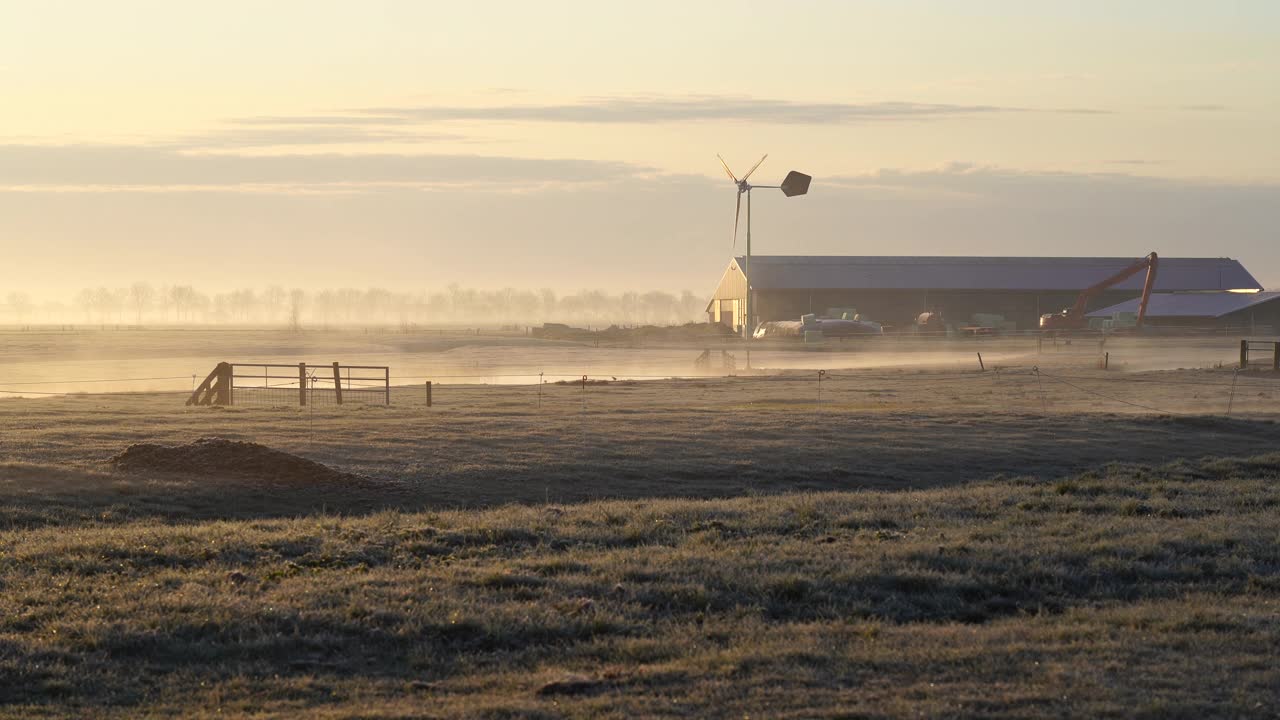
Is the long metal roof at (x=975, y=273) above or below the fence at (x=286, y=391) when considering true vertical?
above

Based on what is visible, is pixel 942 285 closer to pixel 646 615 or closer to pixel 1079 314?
pixel 1079 314

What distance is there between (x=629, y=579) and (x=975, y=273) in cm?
11313

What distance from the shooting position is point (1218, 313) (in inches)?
4080

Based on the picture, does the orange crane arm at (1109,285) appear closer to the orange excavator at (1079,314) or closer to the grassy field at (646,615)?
the orange excavator at (1079,314)

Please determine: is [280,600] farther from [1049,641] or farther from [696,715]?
[1049,641]

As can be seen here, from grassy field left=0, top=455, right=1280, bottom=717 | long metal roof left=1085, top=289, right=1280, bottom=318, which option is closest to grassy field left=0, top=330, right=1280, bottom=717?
grassy field left=0, top=455, right=1280, bottom=717

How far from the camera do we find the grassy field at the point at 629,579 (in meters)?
8.73

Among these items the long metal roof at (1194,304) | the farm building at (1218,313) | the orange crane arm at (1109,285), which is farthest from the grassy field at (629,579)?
the long metal roof at (1194,304)

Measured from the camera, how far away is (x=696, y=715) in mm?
8031

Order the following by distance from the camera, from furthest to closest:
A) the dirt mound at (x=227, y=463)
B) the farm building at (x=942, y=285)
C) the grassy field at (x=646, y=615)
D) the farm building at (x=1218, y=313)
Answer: the farm building at (x=942, y=285) < the farm building at (x=1218, y=313) < the dirt mound at (x=227, y=463) < the grassy field at (x=646, y=615)

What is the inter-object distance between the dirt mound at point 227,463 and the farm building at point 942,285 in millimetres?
94941

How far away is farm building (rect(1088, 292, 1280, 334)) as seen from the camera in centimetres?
10250

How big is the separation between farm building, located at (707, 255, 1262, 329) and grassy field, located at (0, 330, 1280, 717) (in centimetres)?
8979

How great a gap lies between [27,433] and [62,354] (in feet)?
250
